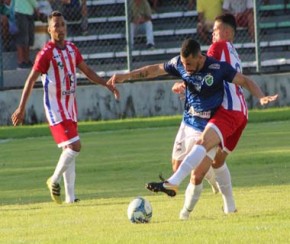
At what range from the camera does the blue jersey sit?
11922mm

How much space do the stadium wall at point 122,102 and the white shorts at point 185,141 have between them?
12601 mm

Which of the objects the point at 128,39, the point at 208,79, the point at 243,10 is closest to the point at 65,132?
the point at 208,79

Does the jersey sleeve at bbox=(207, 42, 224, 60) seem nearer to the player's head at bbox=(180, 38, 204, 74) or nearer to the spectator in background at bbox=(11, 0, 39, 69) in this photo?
the player's head at bbox=(180, 38, 204, 74)

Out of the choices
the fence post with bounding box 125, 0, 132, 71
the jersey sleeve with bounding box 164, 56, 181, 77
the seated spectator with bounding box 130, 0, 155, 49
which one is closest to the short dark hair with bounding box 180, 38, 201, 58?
the jersey sleeve with bounding box 164, 56, 181, 77

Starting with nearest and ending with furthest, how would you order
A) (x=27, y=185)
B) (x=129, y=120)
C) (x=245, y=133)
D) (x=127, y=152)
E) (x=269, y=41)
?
(x=27, y=185)
(x=127, y=152)
(x=245, y=133)
(x=129, y=120)
(x=269, y=41)

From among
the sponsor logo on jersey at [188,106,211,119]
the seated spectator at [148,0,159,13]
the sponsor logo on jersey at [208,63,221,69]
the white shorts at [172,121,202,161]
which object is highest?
the sponsor logo on jersey at [208,63,221,69]

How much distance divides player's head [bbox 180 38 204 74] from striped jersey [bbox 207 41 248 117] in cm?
64

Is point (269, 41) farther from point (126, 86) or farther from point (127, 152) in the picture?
point (127, 152)

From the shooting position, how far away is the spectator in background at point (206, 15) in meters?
26.3

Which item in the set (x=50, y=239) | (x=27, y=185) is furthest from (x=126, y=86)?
(x=50, y=239)

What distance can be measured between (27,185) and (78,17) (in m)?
11.6

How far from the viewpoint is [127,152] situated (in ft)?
66.6

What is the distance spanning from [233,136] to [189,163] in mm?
1187

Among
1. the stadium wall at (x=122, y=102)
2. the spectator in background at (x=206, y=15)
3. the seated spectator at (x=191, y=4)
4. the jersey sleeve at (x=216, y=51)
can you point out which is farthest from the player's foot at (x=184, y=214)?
the seated spectator at (x=191, y=4)
